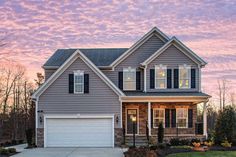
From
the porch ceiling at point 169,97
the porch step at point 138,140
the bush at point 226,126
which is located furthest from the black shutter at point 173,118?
the bush at point 226,126

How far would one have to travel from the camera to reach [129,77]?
31438mm

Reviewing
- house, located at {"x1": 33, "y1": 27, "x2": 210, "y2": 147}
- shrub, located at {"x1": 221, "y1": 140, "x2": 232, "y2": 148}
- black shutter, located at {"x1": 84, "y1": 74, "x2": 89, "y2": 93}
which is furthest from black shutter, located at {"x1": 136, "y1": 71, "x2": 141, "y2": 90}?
shrub, located at {"x1": 221, "y1": 140, "x2": 232, "y2": 148}

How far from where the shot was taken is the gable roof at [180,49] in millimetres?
30141

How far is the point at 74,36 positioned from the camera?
103ft

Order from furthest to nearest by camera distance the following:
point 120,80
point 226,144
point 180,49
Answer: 1. point 120,80
2. point 180,49
3. point 226,144

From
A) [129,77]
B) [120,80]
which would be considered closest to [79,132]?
[120,80]

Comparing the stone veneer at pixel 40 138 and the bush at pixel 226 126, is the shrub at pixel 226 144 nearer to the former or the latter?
the bush at pixel 226 126

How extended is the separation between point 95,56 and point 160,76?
6.12 meters

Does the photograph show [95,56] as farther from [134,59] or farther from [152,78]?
[152,78]

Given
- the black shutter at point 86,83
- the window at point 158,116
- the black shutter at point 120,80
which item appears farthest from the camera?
the black shutter at point 120,80

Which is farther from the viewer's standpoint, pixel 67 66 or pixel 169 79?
pixel 169 79

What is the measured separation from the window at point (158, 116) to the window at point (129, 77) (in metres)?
2.49

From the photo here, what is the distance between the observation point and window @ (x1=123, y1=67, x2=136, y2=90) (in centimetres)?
3139

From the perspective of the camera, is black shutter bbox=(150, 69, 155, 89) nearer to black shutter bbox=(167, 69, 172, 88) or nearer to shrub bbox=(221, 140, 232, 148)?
black shutter bbox=(167, 69, 172, 88)
